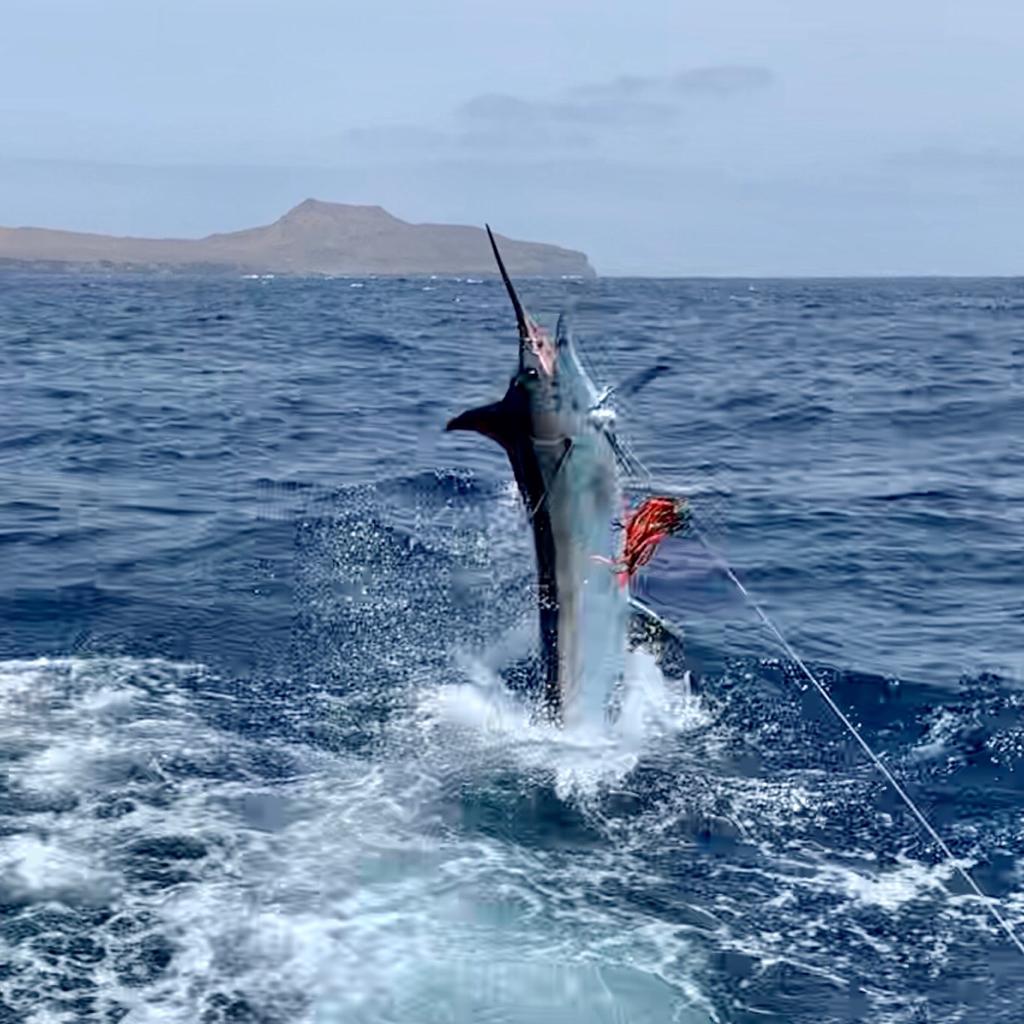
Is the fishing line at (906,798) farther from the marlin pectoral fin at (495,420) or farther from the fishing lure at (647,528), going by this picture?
the marlin pectoral fin at (495,420)

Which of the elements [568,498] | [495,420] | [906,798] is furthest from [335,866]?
[906,798]

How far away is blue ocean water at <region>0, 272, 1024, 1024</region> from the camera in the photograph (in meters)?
8.22

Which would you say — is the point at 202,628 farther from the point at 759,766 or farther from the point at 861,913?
the point at 861,913

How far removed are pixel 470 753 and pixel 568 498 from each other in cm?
269

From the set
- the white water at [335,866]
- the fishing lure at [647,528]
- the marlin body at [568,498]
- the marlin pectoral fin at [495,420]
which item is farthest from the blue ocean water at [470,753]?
the fishing lure at [647,528]

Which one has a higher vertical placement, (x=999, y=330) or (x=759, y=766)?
(x=999, y=330)

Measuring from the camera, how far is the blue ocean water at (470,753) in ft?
27.0

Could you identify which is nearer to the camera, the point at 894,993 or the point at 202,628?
the point at 894,993

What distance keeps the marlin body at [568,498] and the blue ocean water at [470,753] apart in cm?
72

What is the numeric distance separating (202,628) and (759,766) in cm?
699

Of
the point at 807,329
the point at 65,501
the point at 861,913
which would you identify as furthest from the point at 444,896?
the point at 807,329

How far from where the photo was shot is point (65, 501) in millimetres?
21141

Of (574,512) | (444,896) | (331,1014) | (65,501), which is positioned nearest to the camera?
(331,1014)

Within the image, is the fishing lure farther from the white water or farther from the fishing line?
the white water
